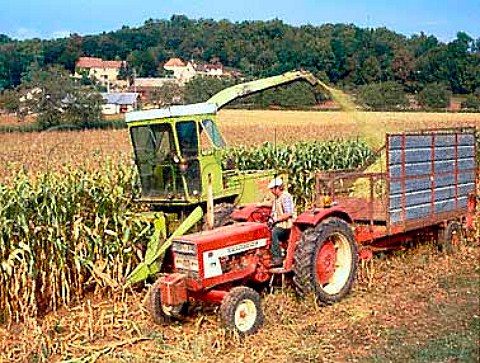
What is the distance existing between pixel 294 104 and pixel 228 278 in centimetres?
1121

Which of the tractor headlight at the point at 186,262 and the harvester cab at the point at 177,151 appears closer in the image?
the tractor headlight at the point at 186,262

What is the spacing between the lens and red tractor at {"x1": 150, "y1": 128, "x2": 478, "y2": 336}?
686 cm

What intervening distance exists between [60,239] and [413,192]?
470 centimetres

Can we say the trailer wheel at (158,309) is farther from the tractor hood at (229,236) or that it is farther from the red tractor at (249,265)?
the tractor hood at (229,236)

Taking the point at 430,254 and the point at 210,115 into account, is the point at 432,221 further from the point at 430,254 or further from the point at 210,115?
the point at 210,115

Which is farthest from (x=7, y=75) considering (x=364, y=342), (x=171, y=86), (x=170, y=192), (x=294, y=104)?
(x=364, y=342)

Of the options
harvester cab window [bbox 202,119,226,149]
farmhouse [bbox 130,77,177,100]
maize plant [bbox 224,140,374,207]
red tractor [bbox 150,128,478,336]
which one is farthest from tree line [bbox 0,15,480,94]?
harvester cab window [bbox 202,119,226,149]

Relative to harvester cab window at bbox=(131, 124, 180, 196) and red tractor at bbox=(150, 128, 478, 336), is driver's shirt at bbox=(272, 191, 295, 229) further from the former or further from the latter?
harvester cab window at bbox=(131, 124, 180, 196)

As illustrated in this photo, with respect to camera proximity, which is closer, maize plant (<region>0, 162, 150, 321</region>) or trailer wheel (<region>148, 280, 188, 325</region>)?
trailer wheel (<region>148, 280, 188, 325</region>)

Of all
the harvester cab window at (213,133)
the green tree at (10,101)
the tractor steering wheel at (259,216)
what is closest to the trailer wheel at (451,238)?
the tractor steering wheel at (259,216)

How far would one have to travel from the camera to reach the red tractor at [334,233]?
686 cm

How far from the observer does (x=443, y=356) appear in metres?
5.24

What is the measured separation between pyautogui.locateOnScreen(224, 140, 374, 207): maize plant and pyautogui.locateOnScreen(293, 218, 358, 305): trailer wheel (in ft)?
16.1

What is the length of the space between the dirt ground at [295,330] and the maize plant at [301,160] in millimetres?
4604
